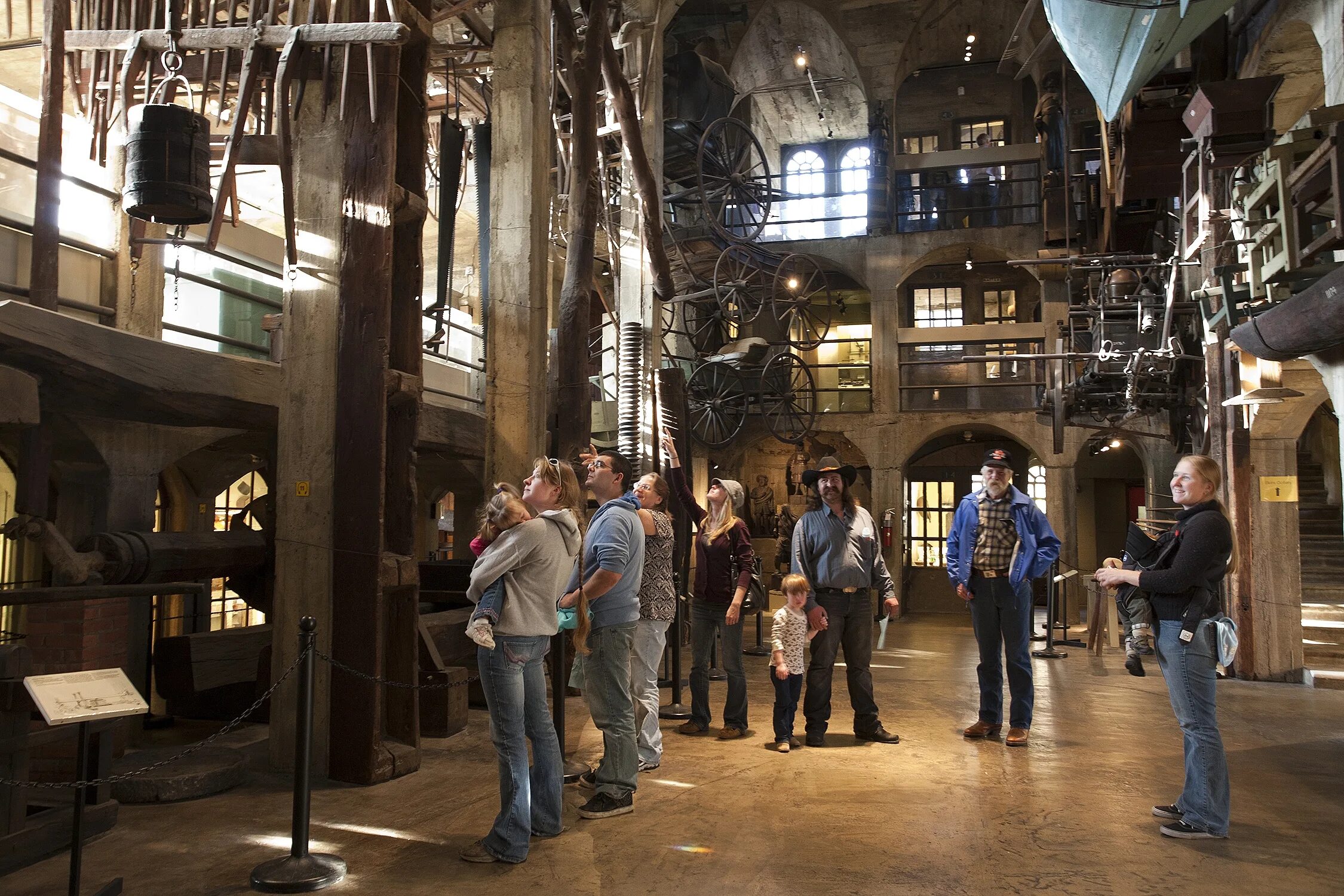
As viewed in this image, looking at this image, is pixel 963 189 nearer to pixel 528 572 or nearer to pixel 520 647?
pixel 528 572

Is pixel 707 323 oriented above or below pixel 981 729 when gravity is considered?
above

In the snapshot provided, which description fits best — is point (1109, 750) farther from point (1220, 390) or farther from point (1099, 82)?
point (1220, 390)

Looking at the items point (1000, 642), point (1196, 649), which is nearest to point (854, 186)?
point (1000, 642)

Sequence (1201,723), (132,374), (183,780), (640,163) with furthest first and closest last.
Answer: (640,163), (132,374), (183,780), (1201,723)

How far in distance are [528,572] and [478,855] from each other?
110cm

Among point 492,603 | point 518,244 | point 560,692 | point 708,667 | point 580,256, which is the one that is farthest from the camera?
point 580,256

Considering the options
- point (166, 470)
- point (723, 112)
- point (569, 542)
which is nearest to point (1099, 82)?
point (569, 542)

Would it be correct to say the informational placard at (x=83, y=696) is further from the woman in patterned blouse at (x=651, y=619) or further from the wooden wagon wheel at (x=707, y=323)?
the wooden wagon wheel at (x=707, y=323)

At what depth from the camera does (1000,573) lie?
5789 millimetres

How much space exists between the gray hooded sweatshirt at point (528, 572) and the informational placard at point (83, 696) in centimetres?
121

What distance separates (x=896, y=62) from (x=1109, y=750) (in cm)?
1669

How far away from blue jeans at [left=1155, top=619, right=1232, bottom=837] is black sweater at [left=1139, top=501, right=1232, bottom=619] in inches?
4.1

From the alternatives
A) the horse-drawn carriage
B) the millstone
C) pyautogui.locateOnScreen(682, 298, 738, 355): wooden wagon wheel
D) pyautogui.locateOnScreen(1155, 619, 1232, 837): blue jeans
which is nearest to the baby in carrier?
pyautogui.locateOnScreen(1155, 619, 1232, 837): blue jeans

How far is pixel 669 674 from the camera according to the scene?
888 centimetres
